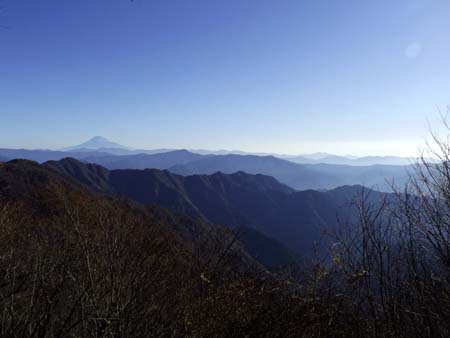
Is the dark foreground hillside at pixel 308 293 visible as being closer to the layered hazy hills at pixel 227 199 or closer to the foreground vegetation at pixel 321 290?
the foreground vegetation at pixel 321 290

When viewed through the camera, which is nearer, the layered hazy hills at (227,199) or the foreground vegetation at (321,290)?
the foreground vegetation at (321,290)

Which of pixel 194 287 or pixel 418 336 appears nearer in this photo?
pixel 418 336

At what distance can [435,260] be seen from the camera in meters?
5.93

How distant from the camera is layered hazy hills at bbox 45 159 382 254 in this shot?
502ft

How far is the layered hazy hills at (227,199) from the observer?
153000 mm

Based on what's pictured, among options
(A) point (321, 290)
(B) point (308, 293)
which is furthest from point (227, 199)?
(A) point (321, 290)

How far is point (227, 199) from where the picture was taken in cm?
18938

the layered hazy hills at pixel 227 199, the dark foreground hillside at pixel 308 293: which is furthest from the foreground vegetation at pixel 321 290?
the layered hazy hills at pixel 227 199

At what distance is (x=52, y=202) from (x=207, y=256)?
35256mm

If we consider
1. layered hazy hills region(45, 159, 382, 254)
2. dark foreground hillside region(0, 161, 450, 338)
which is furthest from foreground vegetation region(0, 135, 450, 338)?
layered hazy hills region(45, 159, 382, 254)

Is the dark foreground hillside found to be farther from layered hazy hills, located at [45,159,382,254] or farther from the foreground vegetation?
layered hazy hills, located at [45,159,382,254]

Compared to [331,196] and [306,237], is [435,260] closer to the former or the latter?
[306,237]

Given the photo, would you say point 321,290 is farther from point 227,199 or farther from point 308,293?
point 227,199

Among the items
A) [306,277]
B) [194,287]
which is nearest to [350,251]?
[306,277]
